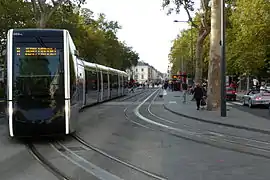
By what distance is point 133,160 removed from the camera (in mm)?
10359

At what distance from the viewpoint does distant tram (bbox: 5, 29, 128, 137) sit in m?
13.0

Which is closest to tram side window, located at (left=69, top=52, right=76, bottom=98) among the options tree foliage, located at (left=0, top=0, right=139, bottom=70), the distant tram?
the distant tram

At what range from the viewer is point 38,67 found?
13.4 metres

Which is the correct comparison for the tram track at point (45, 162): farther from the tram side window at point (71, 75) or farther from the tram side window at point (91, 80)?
the tram side window at point (91, 80)

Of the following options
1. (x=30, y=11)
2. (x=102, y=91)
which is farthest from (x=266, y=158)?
(x=30, y=11)

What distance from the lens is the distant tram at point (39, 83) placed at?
1295 cm

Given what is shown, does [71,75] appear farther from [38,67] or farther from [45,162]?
[45,162]

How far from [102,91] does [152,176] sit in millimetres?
29753

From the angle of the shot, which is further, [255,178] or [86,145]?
[86,145]

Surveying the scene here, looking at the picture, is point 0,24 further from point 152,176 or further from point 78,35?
point 152,176

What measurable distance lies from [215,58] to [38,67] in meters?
15.9

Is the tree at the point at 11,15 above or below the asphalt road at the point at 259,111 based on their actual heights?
above

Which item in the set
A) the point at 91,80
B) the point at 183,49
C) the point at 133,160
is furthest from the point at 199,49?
the point at 183,49

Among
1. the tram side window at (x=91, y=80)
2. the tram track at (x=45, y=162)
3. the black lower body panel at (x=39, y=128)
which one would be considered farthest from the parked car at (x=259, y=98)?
the tram track at (x=45, y=162)
